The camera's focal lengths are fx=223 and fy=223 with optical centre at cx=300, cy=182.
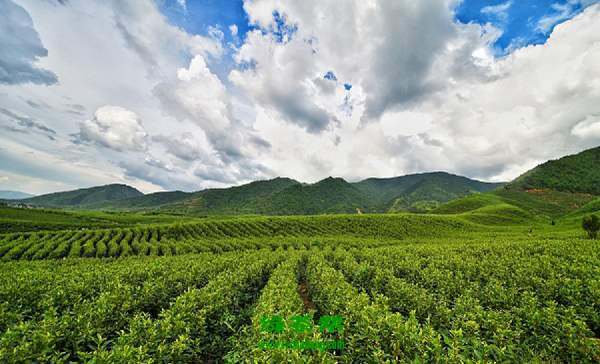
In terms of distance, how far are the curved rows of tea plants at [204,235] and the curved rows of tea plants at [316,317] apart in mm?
27520

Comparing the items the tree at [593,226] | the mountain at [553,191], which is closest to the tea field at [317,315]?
the tree at [593,226]

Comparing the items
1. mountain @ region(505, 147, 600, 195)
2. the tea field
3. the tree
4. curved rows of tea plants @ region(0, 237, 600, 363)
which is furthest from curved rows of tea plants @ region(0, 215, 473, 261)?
mountain @ region(505, 147, 600, 195)

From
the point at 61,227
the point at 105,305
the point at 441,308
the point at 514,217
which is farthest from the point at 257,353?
the point at 514,217

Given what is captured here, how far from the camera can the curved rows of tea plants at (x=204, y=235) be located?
37312 millimetres

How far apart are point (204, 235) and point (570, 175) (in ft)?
769

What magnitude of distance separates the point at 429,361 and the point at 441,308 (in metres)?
3.97

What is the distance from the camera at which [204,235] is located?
178 feet

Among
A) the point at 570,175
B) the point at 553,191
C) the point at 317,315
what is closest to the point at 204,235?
the point at 317,315

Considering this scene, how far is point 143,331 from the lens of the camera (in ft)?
19.7

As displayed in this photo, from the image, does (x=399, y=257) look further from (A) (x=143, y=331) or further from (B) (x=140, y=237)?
(B) (x=140, y=237)

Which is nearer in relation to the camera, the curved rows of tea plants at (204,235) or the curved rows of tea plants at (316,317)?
the curved rows of tea plants at (316,317)

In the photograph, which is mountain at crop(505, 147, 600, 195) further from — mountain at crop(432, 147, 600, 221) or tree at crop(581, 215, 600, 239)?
tree at crop(581, 215, 600, 239)

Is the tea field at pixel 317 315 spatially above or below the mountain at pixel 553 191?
below

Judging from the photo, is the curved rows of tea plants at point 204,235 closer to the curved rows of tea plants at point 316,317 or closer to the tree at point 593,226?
the curved rows of tea plants at point 316,317
